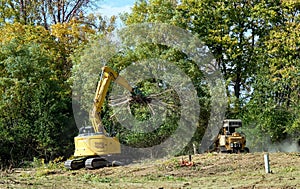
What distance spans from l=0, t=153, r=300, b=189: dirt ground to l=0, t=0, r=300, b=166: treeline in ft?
19.7

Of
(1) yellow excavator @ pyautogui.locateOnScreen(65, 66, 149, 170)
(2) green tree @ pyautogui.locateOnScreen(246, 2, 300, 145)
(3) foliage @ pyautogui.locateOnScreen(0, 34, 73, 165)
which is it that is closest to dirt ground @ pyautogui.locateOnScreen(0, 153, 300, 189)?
(1) yellow excavator @ pyautogui.locateOnScreen(65, 66, 149, 170)

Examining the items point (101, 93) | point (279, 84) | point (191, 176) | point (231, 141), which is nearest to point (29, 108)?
point (101, 93)

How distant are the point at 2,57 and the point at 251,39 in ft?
45.7

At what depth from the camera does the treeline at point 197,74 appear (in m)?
26.6

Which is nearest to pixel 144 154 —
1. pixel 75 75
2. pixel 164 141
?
pixel 164 141

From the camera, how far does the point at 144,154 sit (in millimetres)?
27578

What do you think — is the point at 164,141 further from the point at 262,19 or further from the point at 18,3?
the point at 18,3

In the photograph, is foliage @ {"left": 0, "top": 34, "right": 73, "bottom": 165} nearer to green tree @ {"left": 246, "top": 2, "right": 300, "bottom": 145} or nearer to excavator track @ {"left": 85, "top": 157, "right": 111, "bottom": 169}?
excavator track @ {"left": 85, "top": 157, "right": 111, "bottom": 169}

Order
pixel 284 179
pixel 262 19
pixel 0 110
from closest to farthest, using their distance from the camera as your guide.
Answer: pixel 284 179
pixel 0 110
pixel 262 19

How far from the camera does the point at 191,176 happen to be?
15.3m

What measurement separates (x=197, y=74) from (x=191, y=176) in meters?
12.4

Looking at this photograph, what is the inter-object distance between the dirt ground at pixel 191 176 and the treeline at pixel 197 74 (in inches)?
237

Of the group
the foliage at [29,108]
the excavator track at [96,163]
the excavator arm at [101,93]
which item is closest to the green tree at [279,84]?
the excavator arm at [101,93]

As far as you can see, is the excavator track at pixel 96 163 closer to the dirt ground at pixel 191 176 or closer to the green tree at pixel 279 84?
the dirt ground at pixel 191 176
